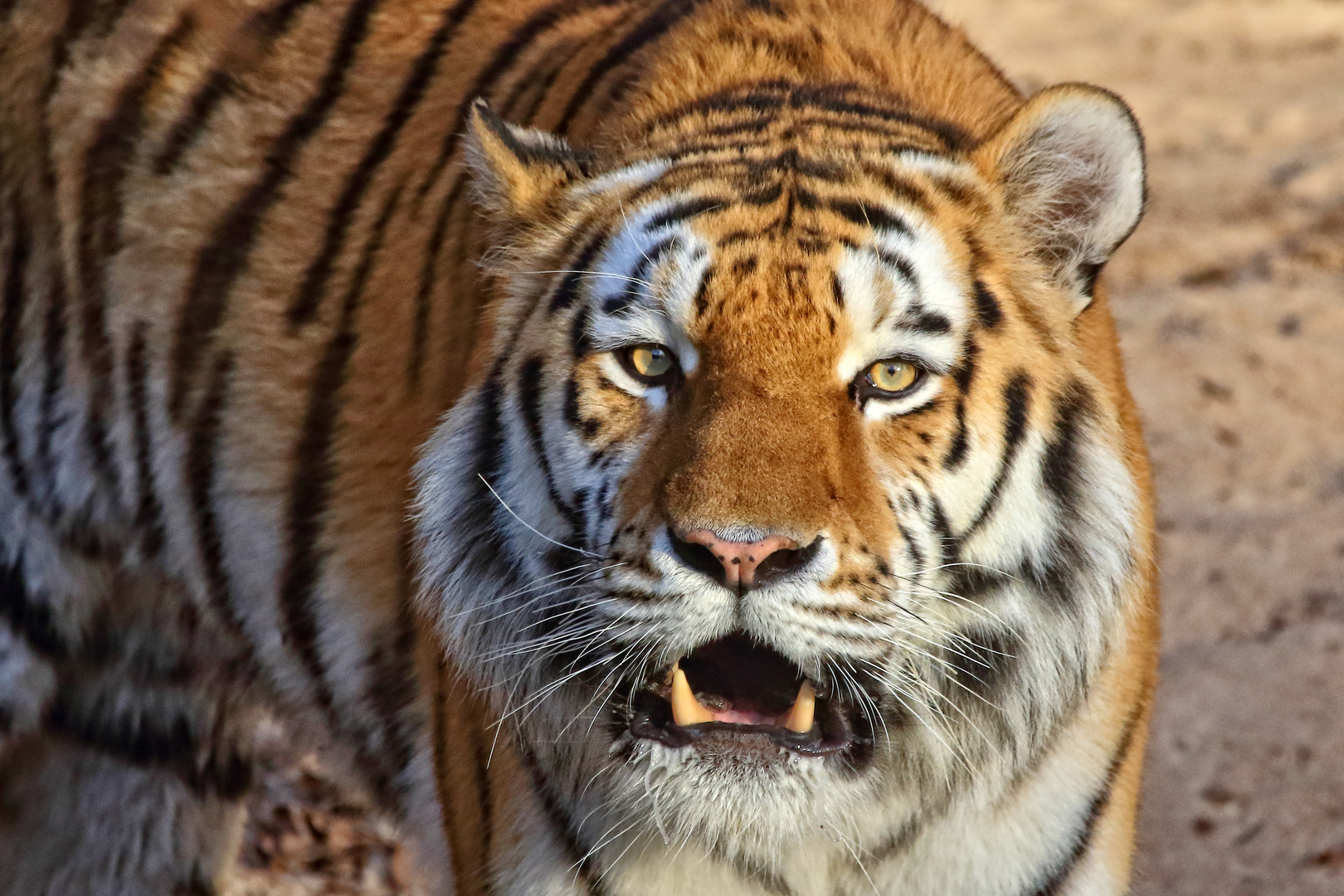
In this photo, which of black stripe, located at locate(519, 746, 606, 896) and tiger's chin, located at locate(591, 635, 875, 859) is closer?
tiger's chin, located at locate(591, 635, 875, 859)

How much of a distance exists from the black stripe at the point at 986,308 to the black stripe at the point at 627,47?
1.91ft

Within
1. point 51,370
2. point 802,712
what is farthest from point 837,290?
point 51,370

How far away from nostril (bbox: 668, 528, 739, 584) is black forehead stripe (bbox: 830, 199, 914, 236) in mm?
389

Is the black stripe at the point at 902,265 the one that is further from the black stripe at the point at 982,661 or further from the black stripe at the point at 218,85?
the black stripe at the point at 218,85

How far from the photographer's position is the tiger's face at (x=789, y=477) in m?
1.46

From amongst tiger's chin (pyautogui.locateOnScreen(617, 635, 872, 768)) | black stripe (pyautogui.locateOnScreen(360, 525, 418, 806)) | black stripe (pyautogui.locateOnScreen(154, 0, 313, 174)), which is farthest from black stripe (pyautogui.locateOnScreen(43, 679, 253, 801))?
tiger's chin (pyautogui.locateOnScreen(617, 635, 872, 768))

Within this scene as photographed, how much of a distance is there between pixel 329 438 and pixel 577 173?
596 mm

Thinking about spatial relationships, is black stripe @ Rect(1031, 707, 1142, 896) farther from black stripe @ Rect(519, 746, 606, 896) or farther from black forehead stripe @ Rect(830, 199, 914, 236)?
black forehead stripe @ Rect(830, 199, 914, 236)

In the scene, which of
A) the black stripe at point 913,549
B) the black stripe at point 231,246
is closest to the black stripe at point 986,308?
the black stripe at point 913,549

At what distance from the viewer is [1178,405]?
3.93 m

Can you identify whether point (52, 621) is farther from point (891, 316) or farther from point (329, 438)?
point (891, 316)

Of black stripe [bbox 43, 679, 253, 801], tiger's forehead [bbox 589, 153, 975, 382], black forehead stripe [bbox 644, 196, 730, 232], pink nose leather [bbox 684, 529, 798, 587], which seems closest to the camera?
pink nose leather [bbox 684, 529, 798, 587]

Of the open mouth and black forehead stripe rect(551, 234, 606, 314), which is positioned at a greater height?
black forehead stripe rect(551, 234, 606, 314)

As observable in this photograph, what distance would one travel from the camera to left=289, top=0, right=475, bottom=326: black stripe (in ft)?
7.33
